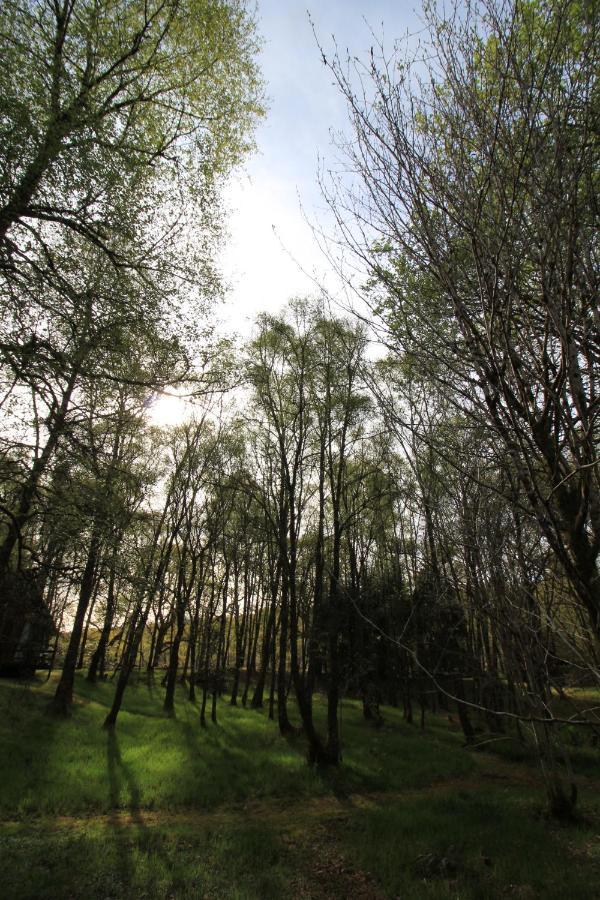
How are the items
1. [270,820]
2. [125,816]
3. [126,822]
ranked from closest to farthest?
[126,822]
[125,816]
[270,820]

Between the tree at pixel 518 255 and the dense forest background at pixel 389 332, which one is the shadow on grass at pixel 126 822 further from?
the tree at pixel 518 255

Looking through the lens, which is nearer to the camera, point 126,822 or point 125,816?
point 126,822

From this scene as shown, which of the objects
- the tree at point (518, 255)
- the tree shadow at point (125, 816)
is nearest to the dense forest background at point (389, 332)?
the tree at point (518, 255)

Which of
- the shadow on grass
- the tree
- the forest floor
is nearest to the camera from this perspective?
the tree

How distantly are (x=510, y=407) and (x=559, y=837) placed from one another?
30.7 feet

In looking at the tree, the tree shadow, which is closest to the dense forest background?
the tree

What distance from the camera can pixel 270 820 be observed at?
8.78 meters

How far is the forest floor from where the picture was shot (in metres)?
6.20

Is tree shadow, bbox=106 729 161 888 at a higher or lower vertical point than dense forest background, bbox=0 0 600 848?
lower

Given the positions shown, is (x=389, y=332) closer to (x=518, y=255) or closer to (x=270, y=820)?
(x=518, y=255)

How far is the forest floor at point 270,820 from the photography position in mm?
6199

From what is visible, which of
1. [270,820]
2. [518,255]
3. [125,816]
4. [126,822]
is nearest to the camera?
[518,255]

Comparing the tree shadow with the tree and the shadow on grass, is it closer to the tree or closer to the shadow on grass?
the shadow on grass

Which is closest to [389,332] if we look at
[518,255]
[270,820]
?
[518,255]
